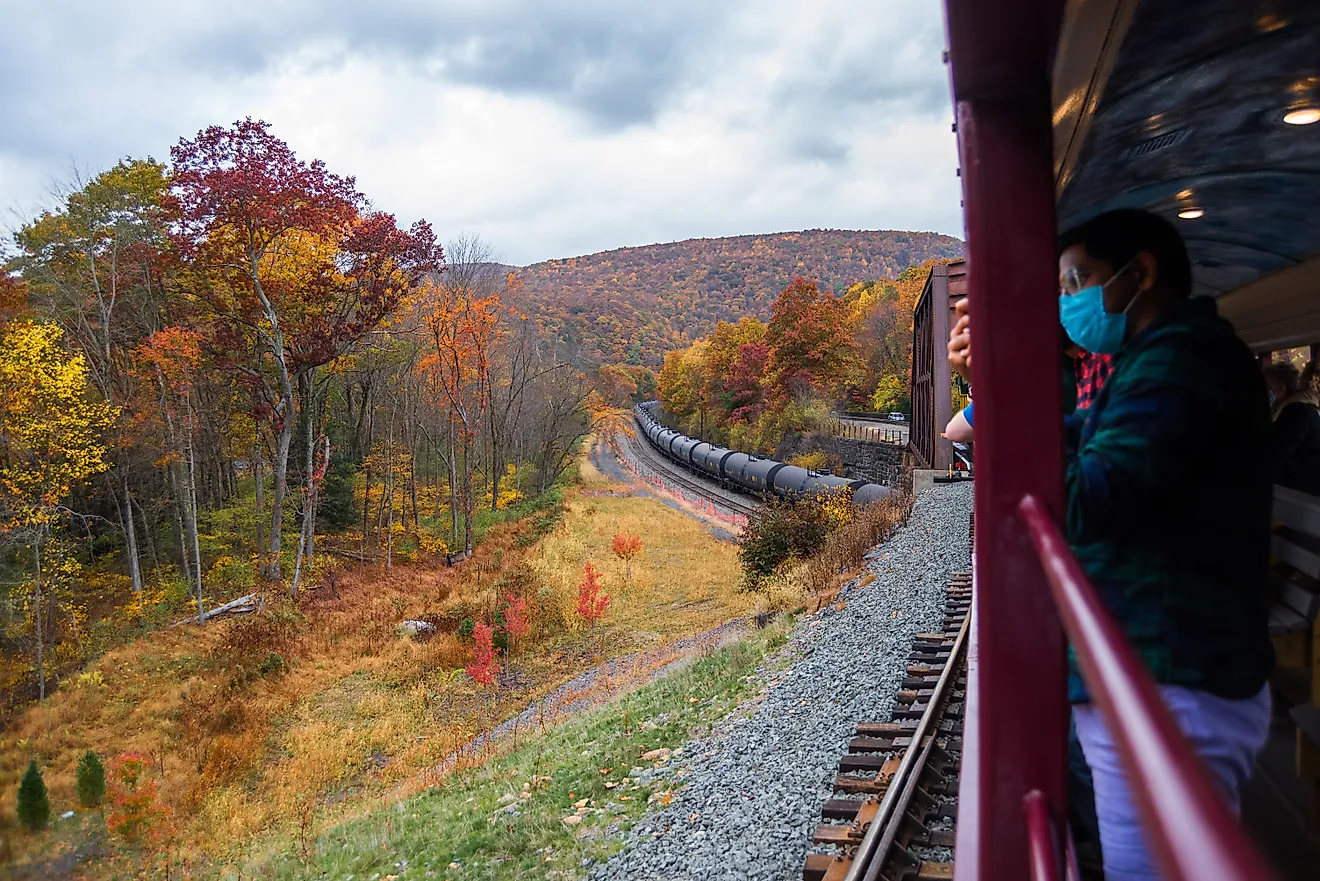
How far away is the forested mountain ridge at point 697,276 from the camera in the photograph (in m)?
124

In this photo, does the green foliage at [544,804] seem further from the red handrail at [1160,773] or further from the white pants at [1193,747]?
the red handrail at [1160,773]

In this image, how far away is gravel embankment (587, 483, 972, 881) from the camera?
5078mm

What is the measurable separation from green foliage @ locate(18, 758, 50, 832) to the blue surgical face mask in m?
13.6

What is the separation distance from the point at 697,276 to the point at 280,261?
143928 mm

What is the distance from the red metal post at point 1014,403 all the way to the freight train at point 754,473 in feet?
60.0

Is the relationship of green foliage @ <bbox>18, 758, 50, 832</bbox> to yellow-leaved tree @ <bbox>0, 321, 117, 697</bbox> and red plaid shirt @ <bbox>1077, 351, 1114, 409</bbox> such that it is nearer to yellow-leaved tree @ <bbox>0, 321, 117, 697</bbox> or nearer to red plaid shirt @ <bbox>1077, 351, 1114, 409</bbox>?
yellow-leaved tree @ <bbox>0, 321, 117, 697</bbox>

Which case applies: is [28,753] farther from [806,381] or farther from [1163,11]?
[806,381]

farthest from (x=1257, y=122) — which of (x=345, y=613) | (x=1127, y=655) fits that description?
(x=345, y=613)

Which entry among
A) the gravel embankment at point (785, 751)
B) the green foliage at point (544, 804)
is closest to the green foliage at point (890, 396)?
the gravel embankment at point (785, 751)

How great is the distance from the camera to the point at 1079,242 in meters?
1.71

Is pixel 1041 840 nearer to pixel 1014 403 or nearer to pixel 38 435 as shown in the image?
pixel 1014 403

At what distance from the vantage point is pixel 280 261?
932 inches

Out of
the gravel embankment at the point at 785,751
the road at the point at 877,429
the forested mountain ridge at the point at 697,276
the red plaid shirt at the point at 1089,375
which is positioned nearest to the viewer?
the red plaid shirt at the point at 1089,375

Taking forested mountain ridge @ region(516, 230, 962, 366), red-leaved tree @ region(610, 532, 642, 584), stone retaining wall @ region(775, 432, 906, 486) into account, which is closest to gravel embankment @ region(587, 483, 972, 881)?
red-leaved tree @ region(610, 532, 642, 584)
